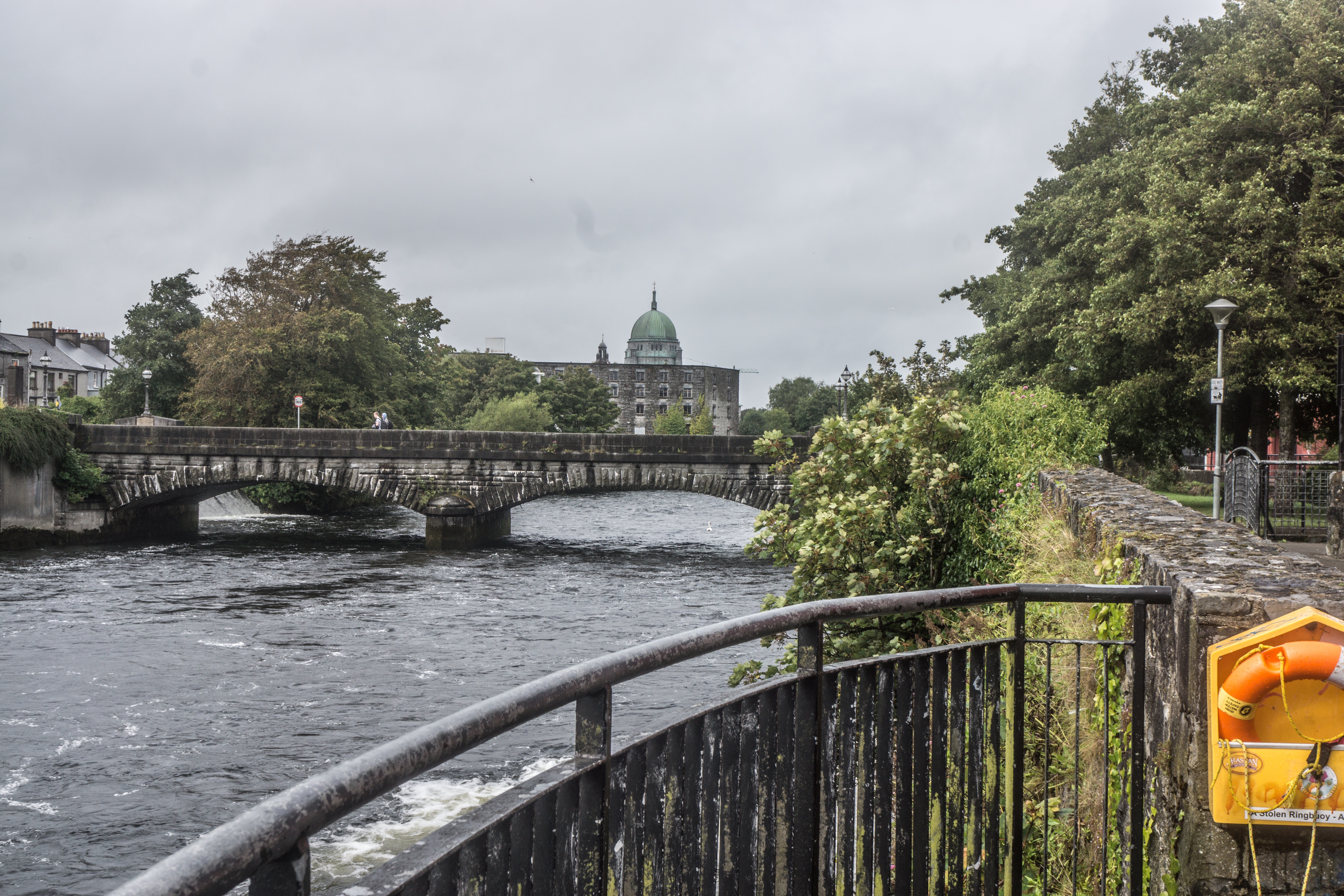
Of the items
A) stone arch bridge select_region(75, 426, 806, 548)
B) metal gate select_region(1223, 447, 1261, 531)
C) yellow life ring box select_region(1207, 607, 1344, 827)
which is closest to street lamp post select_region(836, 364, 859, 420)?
stone arch bridge select_region(75, 426, 806, 548)

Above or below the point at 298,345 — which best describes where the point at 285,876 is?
below

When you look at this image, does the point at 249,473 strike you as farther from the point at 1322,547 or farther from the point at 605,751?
the point at 605,751

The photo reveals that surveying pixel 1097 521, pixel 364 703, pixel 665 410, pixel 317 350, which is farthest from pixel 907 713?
pixel 665 410

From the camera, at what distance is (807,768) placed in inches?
94.0

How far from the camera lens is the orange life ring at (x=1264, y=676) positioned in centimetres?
258

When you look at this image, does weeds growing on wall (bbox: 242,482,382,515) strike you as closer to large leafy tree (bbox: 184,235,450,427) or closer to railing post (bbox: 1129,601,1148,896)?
large leafy tree (bbox: 184,235,450,427)

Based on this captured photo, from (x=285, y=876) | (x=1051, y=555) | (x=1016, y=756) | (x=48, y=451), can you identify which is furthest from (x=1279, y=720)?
(x=48, y=451)

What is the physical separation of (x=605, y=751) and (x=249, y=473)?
31.0 meters

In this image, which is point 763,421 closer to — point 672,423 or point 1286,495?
point 672,423

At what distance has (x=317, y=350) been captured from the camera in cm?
4069

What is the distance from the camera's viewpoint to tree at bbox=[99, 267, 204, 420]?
52875 millimetres

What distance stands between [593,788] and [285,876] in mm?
718

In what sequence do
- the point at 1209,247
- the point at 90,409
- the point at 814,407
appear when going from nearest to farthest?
the point at 1209,247, the point at 90,409, the point at 814,407

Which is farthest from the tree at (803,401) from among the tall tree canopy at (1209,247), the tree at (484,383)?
the tall tree canopy at (1209,247)
